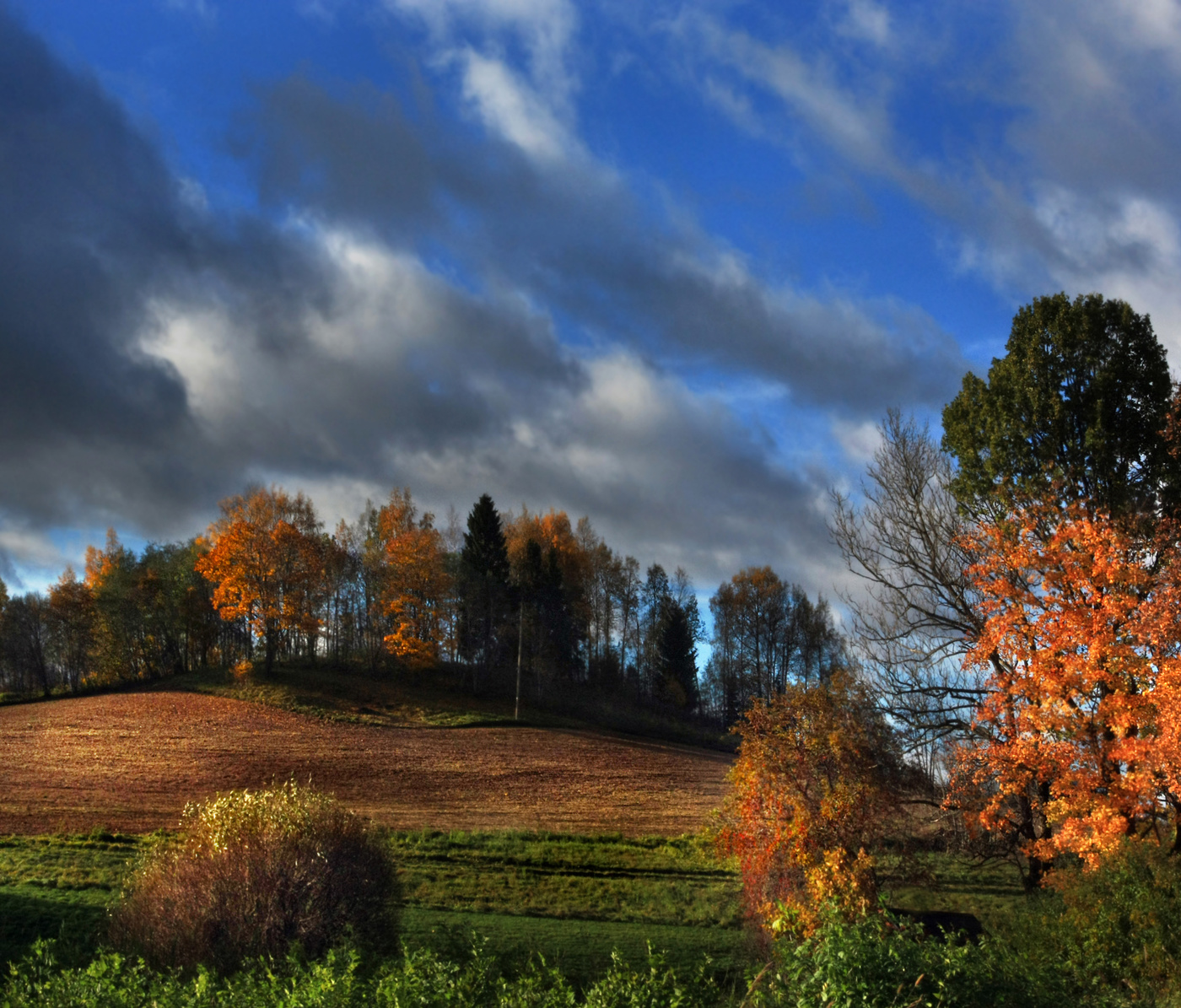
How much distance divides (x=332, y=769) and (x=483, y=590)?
33.7m

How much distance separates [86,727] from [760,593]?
61.8 meters

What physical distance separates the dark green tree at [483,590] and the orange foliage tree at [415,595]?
3.77 meters

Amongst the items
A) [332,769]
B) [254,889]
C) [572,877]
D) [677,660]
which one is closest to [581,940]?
[572,877]

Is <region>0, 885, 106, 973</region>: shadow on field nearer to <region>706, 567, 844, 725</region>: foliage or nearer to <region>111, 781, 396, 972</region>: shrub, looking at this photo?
<region>111, 781, 396, 972</region>: shrub

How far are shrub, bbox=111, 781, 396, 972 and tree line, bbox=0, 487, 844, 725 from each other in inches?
1655

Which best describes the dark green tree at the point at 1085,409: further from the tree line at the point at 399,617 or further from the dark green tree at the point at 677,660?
the dark green tree at the point at 677,660

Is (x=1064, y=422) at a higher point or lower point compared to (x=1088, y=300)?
lower

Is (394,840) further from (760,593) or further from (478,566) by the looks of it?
(760,593)

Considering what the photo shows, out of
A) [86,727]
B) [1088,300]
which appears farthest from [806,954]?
[86,727]

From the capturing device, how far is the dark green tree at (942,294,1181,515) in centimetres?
2281

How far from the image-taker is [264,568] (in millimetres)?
61562

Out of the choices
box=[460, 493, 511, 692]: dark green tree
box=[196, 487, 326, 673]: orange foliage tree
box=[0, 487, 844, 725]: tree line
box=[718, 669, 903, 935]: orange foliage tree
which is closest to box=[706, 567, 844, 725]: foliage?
box=[0, 487, 844, 725]: tree line

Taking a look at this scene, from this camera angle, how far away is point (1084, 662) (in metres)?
18.2

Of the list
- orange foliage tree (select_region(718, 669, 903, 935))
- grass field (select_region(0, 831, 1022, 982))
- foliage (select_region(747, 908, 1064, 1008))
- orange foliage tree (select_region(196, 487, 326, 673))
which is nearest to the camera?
foliage (select_region(747, 908, 1064, 1008))
